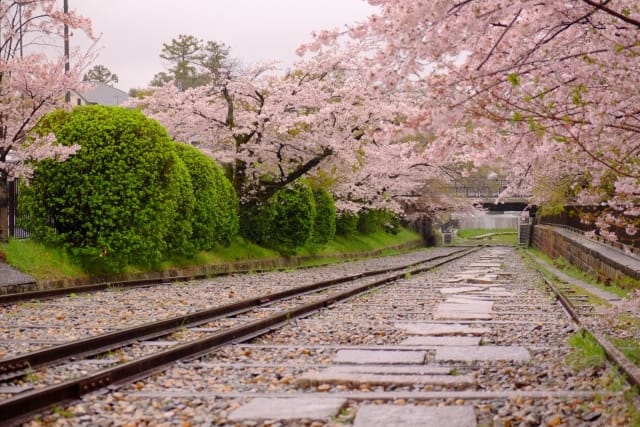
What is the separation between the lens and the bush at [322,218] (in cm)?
3061

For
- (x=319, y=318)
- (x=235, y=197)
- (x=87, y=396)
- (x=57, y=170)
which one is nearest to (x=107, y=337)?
(x=87, y=396)

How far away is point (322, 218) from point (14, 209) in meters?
15.2

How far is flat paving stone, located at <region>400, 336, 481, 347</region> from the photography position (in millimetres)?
7586

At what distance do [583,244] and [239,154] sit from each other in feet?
37.4

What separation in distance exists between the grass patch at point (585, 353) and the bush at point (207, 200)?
47.3 ft

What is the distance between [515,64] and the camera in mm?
5785

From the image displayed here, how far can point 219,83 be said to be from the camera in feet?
83.6

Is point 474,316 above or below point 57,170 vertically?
below

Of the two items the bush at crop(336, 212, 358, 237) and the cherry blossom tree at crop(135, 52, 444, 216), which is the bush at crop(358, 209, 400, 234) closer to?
the bush at crop(336, 212, 358, 237)

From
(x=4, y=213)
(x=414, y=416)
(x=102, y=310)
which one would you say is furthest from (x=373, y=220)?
(x=414, y=416)

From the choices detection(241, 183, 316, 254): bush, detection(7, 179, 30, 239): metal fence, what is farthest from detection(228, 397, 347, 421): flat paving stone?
detection(241, 183, 316, 254): bush

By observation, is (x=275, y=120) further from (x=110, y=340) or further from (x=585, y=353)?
(x=585, y=353)

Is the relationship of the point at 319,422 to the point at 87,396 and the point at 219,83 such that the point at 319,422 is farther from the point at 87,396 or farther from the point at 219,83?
the point at 219,83

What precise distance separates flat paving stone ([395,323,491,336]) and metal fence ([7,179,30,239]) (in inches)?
438
